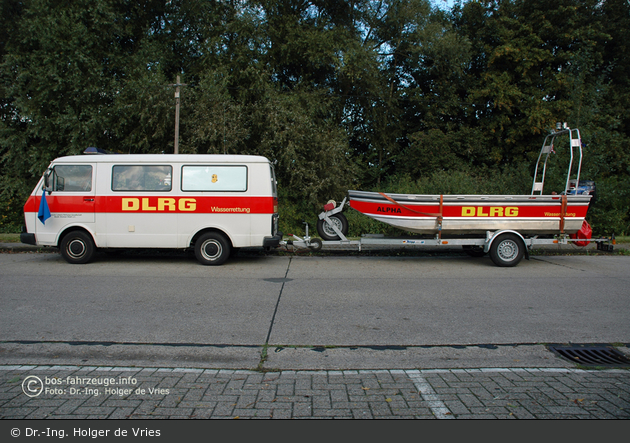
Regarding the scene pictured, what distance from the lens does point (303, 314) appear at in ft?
20.1

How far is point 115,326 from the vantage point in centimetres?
551

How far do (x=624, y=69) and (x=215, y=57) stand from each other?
72.8ft

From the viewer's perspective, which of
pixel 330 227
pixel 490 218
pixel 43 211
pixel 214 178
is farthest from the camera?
pixel 330 227

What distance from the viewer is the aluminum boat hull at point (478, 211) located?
32.8 feet

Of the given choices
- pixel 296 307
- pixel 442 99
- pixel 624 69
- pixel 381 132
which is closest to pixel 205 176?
pixel 296 307

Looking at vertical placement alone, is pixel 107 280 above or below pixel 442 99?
below

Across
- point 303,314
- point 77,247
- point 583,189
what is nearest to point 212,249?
point 77,247

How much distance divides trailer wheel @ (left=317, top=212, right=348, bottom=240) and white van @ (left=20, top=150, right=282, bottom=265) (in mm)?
1710

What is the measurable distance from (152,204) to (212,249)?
64.9 inches

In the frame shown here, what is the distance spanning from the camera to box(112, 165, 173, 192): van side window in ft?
32.4

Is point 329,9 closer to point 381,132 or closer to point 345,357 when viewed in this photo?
point 381,132

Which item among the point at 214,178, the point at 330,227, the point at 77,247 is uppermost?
the point at 214,178

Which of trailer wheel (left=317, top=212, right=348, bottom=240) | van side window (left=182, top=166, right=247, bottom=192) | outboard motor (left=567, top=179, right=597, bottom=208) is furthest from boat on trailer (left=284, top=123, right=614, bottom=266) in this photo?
van side window (left=182, top=166, right=247, bottom=192)

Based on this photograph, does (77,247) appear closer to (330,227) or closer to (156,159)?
→ (156,159)
